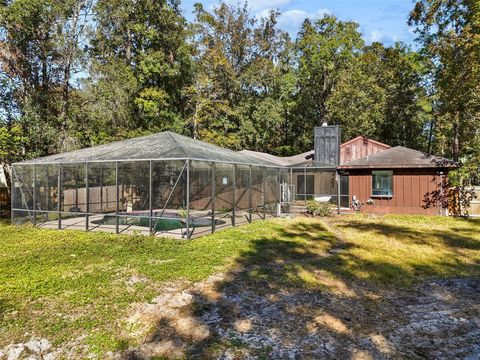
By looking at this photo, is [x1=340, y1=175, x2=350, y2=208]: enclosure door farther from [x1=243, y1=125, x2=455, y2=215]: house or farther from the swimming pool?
the swimming pool

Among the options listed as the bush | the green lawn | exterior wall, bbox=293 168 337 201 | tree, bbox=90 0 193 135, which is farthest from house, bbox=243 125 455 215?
tree, bbox=90 0 193 135

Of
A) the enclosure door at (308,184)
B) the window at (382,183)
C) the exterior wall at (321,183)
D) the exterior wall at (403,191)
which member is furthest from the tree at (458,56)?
the enclosure door at (308,184)

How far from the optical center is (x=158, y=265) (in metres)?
7.80

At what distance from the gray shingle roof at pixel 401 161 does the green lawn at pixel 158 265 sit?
4374 millimetres

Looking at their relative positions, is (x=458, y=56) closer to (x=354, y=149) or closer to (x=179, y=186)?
(x=354, y=149)

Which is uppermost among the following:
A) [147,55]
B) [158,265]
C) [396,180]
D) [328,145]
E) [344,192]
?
[147,55]

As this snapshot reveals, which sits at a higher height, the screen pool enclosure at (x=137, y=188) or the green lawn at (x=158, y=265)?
the screen pool enclosure at (x=137, y=188)

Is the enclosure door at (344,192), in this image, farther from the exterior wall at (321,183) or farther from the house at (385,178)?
the exterior wall at (321,183)

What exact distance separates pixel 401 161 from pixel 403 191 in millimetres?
1474

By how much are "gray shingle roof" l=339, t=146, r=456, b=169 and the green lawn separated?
437 cm

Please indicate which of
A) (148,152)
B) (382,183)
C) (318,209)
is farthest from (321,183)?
(148,152)

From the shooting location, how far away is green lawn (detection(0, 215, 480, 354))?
5.27 meters

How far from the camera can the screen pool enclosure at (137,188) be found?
12.3 m

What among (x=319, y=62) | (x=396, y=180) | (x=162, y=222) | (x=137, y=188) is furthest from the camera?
(x=319, y=62)
